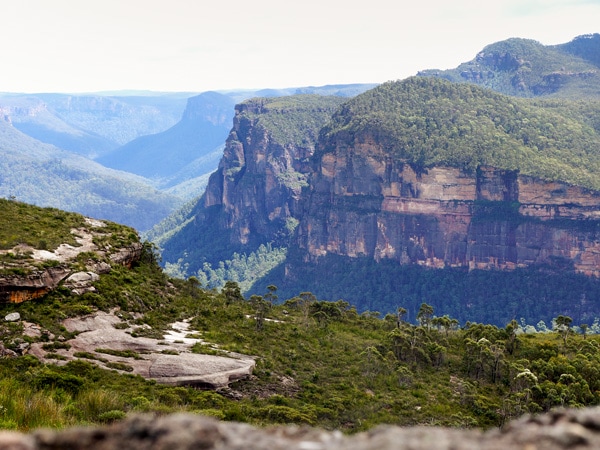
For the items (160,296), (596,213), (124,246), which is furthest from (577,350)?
(596,213)

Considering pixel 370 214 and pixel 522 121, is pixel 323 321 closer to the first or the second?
pixel 370 214

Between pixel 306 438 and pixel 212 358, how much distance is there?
25.8 metres

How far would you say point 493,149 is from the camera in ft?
518

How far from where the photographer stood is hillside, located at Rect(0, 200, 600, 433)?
74.9ft

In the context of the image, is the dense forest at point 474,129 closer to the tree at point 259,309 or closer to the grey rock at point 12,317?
the tree at point 259,309

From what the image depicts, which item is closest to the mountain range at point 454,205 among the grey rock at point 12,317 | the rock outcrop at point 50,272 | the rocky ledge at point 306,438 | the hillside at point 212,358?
the hillside at point 212,358

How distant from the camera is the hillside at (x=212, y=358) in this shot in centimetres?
2284

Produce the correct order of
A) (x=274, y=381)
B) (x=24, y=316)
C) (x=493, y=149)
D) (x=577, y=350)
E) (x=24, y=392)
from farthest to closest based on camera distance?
(x=493, y=149), (x=577, y=350), (x=274, y=381), (x=24, y=316), (x=24, y=392)

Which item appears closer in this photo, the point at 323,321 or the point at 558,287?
the point at 323,321

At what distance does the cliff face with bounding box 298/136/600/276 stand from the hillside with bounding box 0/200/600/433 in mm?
103693

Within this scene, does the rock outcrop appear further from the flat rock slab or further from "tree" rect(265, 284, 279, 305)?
"tree" rect(265, 284, 279, 305)

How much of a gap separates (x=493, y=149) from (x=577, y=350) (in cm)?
11941

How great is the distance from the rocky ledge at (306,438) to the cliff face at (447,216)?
5944 inches

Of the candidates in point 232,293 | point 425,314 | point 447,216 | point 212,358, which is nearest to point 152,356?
point 212,358
